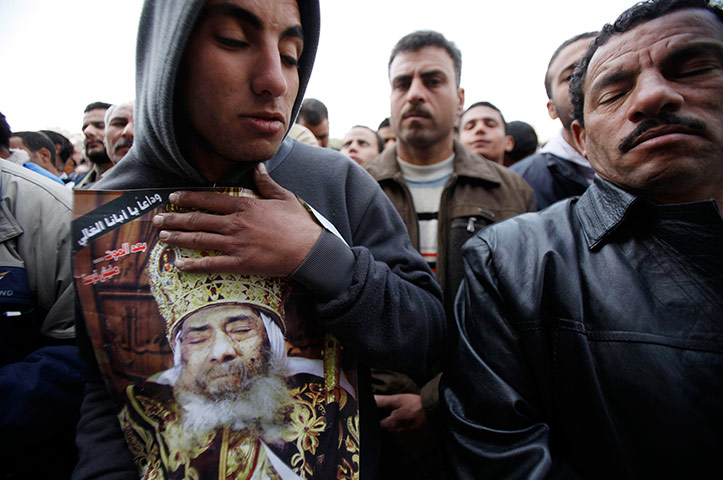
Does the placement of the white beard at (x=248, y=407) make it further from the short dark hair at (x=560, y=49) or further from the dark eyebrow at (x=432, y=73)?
the short dark hair at (x=560, y=49)

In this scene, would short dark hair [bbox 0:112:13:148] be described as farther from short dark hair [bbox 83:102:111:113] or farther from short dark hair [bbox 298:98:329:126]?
short dark hair [bbox 298:98:329:126]

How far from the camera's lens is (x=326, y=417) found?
105 centimetres

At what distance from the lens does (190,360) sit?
97 cm

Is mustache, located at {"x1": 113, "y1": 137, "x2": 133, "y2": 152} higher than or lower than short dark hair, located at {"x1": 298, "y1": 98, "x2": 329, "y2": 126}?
lower

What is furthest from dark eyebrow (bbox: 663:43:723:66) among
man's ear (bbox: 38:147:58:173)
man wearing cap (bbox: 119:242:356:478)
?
man's ear (bbox: 38:147:58:173)

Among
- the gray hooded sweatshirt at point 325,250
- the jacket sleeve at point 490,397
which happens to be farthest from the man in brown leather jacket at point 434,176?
the gray hooded sweatshirt at point 325,250

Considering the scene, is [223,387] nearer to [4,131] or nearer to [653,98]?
[653,98]

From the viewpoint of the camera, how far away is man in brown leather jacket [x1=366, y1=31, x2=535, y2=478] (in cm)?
211

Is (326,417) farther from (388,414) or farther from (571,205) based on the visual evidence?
(571,205)

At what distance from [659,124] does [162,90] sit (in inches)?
59.1

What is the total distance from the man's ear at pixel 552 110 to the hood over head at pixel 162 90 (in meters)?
2.32

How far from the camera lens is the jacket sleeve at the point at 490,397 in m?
1.11

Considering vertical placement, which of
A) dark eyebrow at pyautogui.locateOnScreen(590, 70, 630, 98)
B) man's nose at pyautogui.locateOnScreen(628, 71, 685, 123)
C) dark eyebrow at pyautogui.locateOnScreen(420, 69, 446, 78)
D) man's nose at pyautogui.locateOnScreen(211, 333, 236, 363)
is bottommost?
man's nose at pyautogui.locateOnScreen(211, 333, 236, 363)

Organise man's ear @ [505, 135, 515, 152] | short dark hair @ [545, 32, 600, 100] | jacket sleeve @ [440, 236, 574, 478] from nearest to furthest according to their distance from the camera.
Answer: jacket sleeve @ [440, 236, 574, 478] < short dark hair @ [545, 32, 600, 100] < man's ear @ [505, 135, 515, 152]
